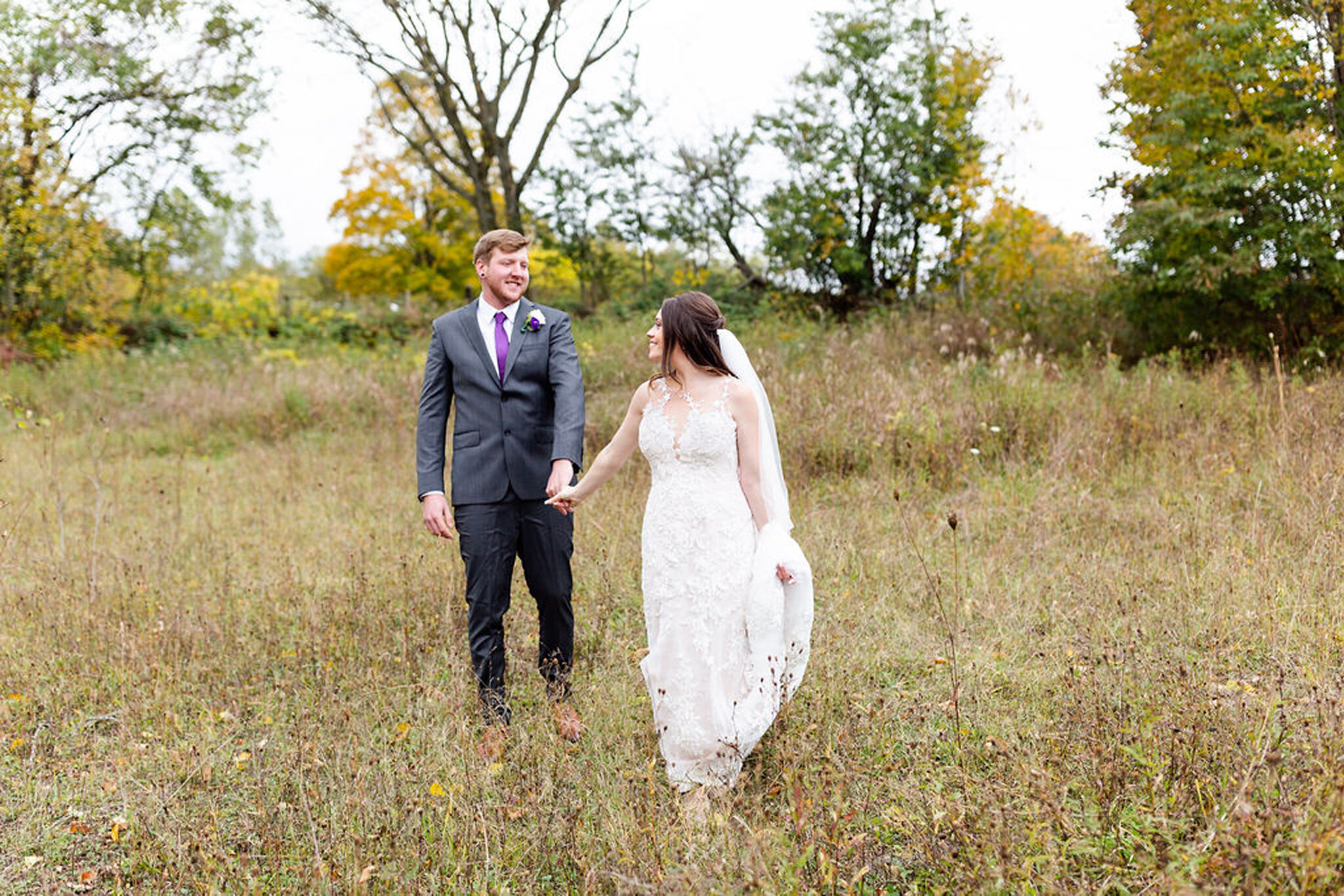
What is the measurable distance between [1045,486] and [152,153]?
2460cm


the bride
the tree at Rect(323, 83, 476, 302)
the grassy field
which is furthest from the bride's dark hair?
the tree at Rect(323, 83, 476, 302)

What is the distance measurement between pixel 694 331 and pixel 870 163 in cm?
1348

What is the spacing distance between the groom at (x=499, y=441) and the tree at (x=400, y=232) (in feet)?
70.0

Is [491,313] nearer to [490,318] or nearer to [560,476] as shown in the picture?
[490,318]

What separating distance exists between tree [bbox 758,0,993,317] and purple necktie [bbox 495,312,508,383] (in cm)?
1224

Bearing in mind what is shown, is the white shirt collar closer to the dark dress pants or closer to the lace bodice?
the dark dress pants

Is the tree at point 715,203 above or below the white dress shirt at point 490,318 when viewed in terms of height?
above

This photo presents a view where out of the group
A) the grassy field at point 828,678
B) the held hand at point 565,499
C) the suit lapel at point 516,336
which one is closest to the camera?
the grassy field at point 828,678

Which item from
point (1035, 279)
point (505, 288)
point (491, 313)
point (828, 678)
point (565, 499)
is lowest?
point (828, 678)

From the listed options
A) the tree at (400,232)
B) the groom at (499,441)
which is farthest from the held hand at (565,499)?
the tree at (400,232)

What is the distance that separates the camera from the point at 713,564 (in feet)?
11.6

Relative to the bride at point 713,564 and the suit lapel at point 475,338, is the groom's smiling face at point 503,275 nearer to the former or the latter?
the suit lapel at point 475,338

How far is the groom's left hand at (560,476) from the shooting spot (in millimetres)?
3951

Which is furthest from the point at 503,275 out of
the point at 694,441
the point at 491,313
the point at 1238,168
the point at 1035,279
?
the point at 1035,279
